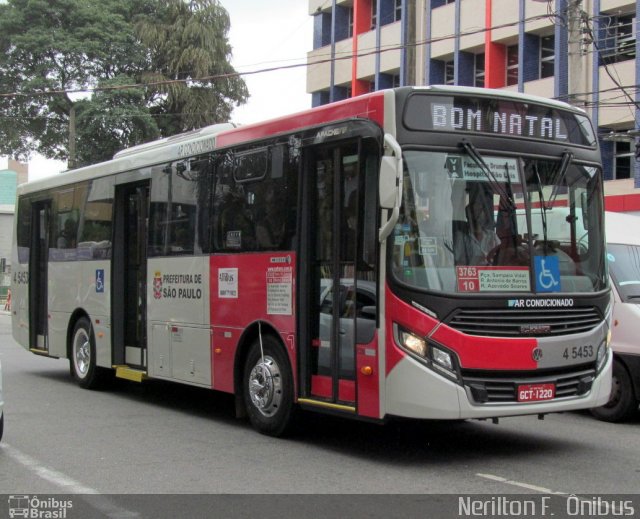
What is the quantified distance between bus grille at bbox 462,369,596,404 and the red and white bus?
1 centimetres

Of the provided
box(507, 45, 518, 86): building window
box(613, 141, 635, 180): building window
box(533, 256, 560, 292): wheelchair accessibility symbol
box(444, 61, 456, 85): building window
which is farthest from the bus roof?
box(444, 61, 456, 85): building window

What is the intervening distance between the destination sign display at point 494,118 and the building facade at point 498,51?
902 centimetres

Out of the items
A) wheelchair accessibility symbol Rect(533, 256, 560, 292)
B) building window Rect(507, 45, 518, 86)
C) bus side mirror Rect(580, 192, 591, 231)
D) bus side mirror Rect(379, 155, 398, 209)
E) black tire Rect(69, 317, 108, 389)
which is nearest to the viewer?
bus side mirror Rect(379, 155, 398, 209)

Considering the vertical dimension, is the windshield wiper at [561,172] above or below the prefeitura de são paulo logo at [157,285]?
above

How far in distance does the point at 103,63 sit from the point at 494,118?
3331 centimetres

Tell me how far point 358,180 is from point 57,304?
7746 millimetres

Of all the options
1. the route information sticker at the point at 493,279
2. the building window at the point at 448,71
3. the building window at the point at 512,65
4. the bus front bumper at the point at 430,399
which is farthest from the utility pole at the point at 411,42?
the building window at the point at 448,71

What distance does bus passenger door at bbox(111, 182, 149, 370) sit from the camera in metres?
11.9

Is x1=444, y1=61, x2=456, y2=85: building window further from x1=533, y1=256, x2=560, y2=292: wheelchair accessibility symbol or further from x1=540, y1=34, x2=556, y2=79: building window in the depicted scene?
x1=533, y1=256, x2=560, y2=292: wheelchair accessibility symbol

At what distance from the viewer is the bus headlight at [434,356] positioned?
7223mm

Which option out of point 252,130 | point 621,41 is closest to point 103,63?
point 621,41

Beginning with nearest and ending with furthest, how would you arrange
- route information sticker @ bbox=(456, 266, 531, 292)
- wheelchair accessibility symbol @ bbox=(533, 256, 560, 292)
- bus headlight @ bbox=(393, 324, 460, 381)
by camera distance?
bus headlight @ bbox=(393, 324, 460, 381), route information sticker @ bbox=(456, 266, 531, 292), wheelchair accessibility symbol @ bbox=(533, 256, 560, 292)

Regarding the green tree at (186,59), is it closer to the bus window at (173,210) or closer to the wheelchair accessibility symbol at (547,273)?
the bus window at (173,210)

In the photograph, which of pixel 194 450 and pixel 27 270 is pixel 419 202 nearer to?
pixel 194 450
